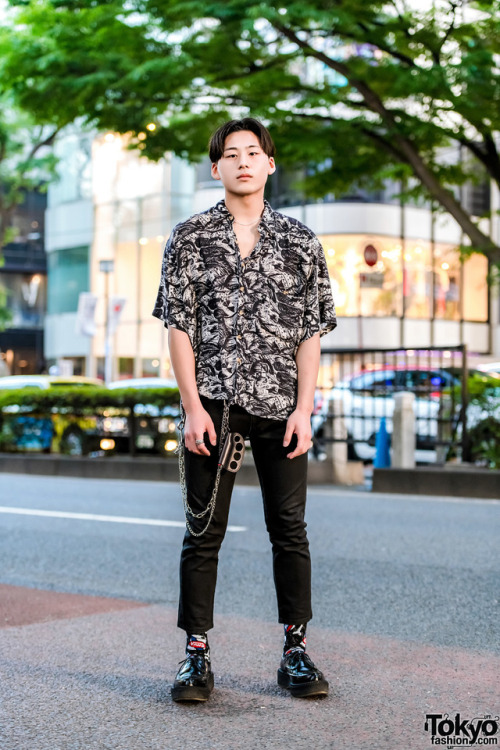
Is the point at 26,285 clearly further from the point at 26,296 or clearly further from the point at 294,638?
the point at 294,638

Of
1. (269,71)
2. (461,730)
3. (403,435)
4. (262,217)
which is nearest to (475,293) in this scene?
(269,71)

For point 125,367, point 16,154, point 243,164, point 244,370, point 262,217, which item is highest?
point 16,154

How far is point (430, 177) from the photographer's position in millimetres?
16047

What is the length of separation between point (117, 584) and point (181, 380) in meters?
3.13

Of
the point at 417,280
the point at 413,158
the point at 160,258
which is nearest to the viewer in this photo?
the point at 413,158

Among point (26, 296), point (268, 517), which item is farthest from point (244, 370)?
point (26, 296)

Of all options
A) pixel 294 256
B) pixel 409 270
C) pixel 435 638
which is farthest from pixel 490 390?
pixel 409 270

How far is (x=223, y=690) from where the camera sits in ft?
13.1

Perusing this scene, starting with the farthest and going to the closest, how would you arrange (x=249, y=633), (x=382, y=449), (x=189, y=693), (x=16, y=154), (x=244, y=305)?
(x=16, y=154)
(x=382, y=449)
(x=249, y=633)
(x=244, y=305)
(x=189, y=693)

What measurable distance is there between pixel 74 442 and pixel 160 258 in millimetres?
26884

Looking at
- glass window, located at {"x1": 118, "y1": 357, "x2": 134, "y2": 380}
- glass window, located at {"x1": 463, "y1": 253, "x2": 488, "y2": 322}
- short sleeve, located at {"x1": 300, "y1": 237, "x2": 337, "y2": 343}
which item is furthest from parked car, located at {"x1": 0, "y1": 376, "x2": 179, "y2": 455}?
glass window, located at {"x1": 118, "y1": 357, "x2": 134, "y2": 380}

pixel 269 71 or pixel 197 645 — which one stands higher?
pixel 269 71

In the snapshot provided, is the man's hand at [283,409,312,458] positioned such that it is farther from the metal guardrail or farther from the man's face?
the metal guardrail

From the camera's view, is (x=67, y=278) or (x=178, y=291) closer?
(x=178, y=291)
